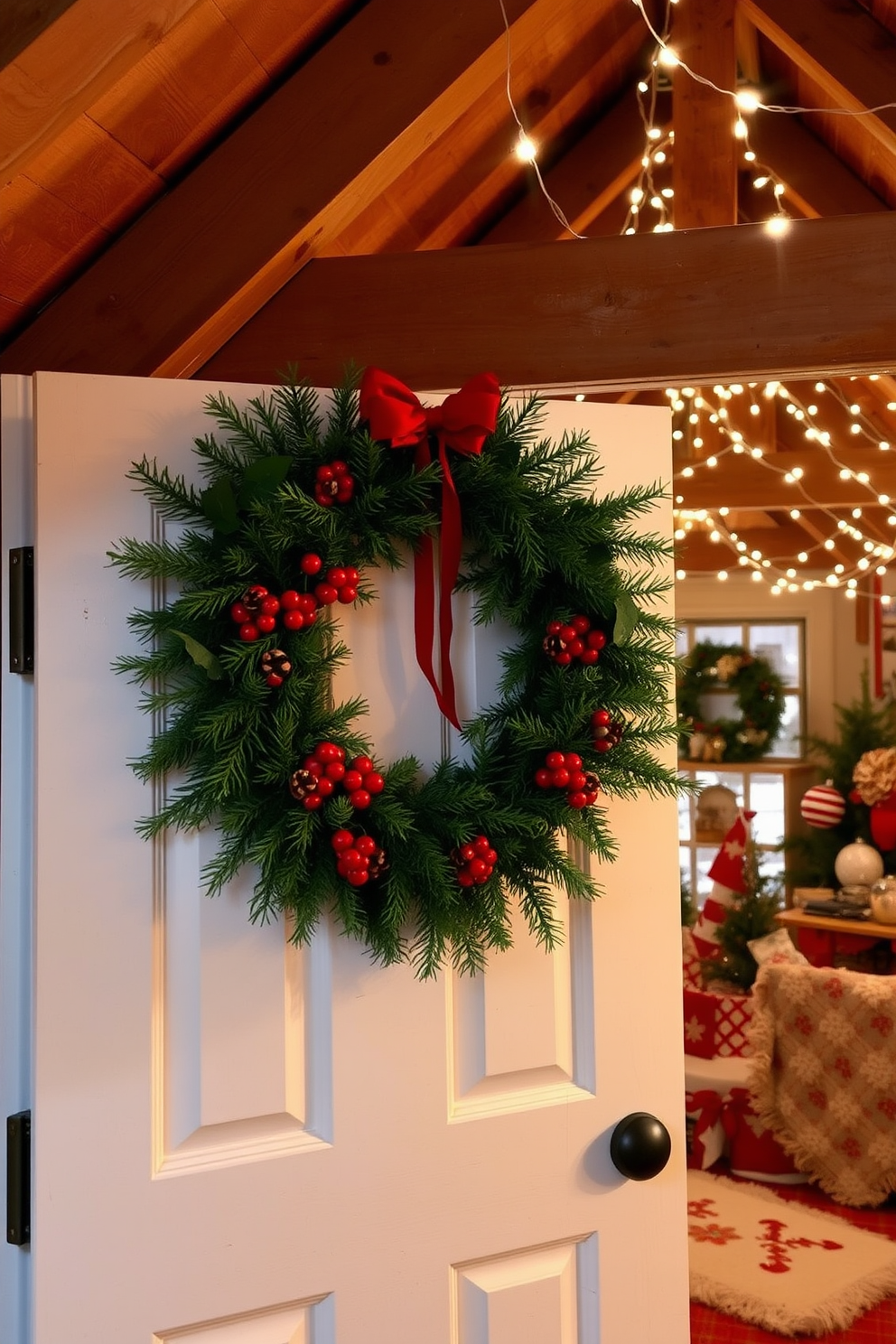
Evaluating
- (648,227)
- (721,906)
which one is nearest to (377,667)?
(648,227)

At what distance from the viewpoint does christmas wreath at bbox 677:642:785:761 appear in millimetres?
6652

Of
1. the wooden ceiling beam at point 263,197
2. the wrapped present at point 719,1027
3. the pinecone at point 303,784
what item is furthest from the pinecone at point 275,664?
the wrapped present at point 719,1027

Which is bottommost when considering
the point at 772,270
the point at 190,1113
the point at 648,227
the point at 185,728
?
the point at 190,1113

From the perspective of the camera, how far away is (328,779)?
1323 millimetres

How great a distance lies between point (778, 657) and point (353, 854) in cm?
592

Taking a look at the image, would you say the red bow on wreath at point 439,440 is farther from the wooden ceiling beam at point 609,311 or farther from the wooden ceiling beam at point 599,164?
the wooden ceiling beam at point 599,164

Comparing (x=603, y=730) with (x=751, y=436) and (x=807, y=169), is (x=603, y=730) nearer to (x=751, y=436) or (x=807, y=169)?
(x=807, y=169)

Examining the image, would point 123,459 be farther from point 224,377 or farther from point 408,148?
point 408,148

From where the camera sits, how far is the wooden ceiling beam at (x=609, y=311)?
1810 mm

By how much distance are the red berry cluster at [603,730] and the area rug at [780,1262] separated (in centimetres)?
227

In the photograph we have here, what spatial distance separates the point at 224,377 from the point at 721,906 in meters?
3.53

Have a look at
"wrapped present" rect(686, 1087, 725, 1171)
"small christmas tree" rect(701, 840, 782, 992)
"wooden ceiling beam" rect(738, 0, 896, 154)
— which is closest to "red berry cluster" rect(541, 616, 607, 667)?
"wooden ceiling beam" rect(738, 0, 896, 154)

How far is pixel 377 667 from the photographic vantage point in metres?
1.45

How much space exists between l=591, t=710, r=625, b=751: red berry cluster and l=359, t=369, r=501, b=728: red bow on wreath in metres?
0.17
